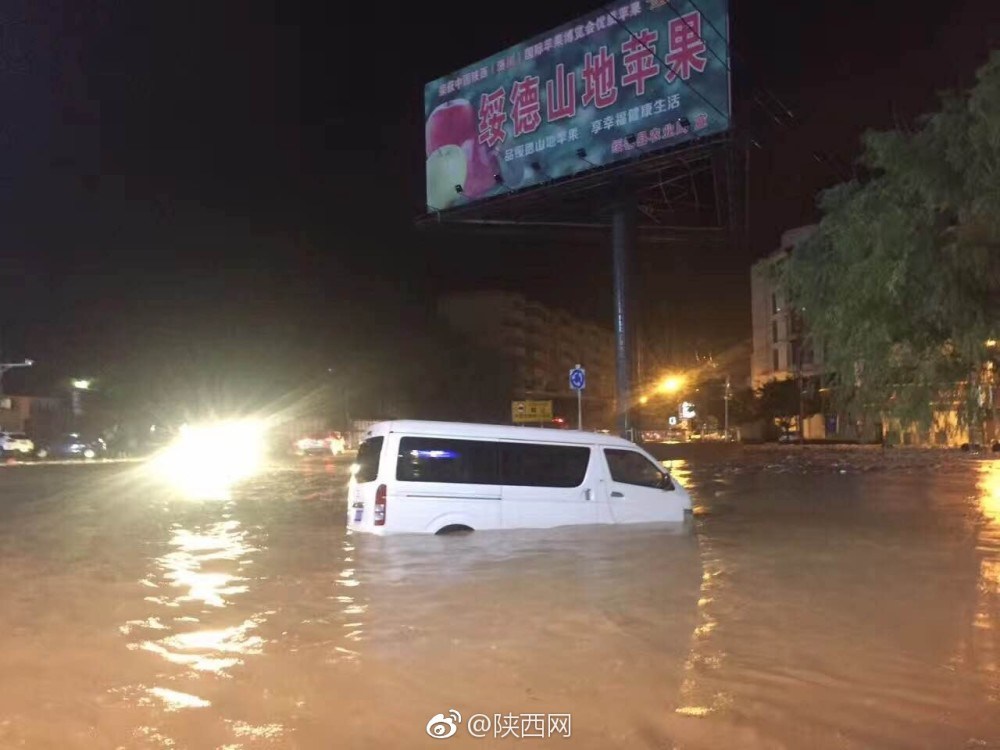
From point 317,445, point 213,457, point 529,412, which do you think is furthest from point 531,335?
point 529,412

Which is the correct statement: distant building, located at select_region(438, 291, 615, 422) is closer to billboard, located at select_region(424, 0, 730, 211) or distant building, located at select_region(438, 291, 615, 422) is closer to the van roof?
billboard, located at select_region(424, 0, 730, 211)

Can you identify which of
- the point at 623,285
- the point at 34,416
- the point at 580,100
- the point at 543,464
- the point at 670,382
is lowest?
the point at 543,464

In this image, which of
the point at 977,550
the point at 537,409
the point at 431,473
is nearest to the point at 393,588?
the point at 431,473

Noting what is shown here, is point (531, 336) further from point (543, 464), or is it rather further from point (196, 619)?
point (196, 619)

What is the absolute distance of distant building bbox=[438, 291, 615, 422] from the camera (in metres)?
Answer: 115

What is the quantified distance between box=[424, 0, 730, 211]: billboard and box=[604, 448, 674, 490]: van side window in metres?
17.5

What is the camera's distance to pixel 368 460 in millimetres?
12062

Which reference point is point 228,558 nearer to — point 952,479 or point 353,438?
point 952,479

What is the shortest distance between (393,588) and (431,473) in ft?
8.64

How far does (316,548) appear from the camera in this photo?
1261 cm

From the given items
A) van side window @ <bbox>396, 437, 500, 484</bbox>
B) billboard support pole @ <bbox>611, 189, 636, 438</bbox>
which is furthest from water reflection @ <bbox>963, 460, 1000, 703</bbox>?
billboard support pole @ <bbox>611, 189, 636, 438</bbox>

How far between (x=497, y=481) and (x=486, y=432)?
2.14 ft

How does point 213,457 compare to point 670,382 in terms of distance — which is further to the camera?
point 670,382

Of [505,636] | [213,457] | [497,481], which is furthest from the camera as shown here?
[213,457]
